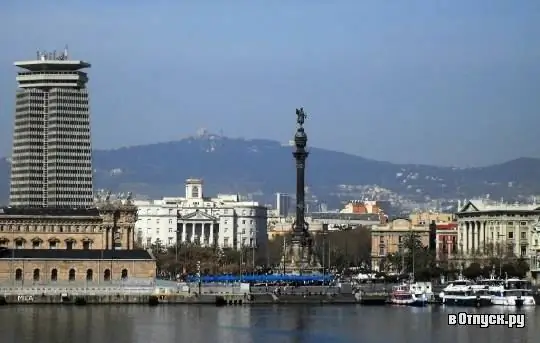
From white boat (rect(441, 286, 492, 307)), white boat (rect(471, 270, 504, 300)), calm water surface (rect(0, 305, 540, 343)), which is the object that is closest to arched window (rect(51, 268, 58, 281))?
calm water surface (rect(0, 305, 540, 343))

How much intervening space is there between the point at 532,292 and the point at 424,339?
32.4 meters

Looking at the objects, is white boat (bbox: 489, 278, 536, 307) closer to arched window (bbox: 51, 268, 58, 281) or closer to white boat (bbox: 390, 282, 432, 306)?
white boat (bbox: 390, 282, 432, 306)

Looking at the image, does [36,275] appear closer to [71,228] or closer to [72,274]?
[72,274]

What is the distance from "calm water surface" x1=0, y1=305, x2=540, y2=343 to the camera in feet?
237

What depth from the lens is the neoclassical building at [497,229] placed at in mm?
134375

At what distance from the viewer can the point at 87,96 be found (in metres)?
165

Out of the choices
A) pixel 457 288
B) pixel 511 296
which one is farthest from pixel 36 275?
pixel 511 296

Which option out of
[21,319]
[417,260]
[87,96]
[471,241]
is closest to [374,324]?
[21,319]

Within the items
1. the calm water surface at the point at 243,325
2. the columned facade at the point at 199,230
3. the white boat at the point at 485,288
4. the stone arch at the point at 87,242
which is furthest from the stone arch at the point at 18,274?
the columned facade at the point at 199,230

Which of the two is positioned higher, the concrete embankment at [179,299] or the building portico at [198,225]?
the building portico at [198,225]

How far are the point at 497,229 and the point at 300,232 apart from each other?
2989 cm

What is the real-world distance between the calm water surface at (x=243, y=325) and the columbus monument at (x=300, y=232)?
2073 cm

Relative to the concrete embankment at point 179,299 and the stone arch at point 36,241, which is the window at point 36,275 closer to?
the concrete embankment at point 179,299

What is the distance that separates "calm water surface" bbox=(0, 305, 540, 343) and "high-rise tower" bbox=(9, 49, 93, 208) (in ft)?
241
